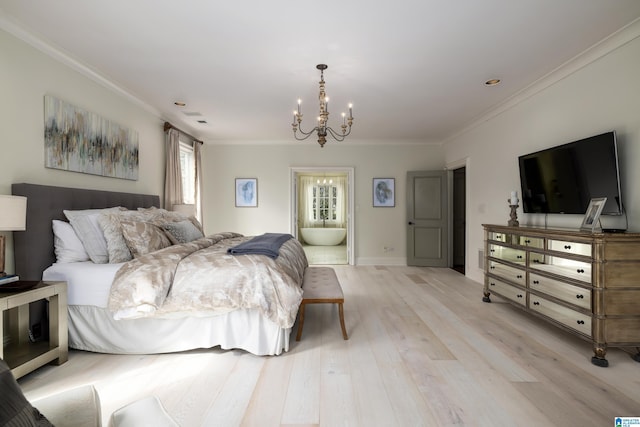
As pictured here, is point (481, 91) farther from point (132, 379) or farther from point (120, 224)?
point (132, 379)

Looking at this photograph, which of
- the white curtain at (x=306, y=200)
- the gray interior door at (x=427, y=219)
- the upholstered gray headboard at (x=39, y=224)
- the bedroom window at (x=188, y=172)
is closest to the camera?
the upholstered gray headboard at (x=39, y=224)

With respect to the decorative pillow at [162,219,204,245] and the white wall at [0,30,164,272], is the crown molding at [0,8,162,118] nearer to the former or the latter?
the white wall at [0,30,164,272]

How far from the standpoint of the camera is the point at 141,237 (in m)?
2.94

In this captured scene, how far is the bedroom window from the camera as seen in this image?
5699 mm

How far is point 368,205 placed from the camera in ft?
22.1

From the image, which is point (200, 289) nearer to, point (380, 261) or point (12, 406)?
point (12, 406)

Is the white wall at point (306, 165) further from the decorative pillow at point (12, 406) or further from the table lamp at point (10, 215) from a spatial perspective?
the decorative pillow at point (12, 406)

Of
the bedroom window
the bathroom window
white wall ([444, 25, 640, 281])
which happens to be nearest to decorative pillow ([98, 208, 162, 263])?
the bedroom window

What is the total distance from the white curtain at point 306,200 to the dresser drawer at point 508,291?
712cm

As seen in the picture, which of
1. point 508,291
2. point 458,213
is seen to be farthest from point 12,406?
point 458,213

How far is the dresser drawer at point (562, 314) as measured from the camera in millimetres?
2542

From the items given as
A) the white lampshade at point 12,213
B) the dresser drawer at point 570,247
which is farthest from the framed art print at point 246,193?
the dresser drawer at point 570,247

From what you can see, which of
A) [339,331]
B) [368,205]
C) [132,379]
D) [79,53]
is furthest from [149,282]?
[368,205]

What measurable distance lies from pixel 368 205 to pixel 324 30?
449 cm
